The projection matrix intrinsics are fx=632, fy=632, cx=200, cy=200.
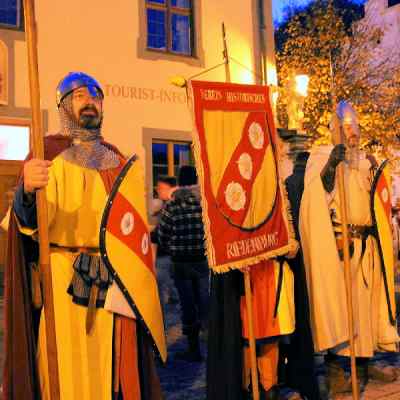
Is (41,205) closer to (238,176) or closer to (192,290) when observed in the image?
(238,176)

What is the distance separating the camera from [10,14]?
9648 millimetres

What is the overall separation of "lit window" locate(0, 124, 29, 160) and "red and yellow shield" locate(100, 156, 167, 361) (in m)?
6.86

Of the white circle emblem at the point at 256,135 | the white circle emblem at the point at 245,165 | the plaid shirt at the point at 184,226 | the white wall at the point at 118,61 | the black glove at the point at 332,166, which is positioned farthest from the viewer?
the white wall at the point at 118,61

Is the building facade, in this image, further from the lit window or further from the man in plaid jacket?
the man in plaid jacket

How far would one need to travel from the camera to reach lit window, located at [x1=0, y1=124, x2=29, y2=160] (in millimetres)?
9508

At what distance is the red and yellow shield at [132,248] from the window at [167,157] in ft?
25.5

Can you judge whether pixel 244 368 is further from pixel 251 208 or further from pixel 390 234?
pixel 390 234

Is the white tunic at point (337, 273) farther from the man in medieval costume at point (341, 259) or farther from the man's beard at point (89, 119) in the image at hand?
the man's beard at point (89, 119)

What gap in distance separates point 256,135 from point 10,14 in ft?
23.3

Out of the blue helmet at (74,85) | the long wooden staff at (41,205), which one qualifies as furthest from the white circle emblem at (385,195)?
the long wooden staff at (41,205)

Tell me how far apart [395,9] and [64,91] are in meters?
23.1

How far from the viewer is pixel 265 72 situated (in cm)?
1227

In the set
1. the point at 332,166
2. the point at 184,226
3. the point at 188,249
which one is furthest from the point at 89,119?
the point at 188,249

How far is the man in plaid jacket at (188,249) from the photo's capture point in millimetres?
5722
